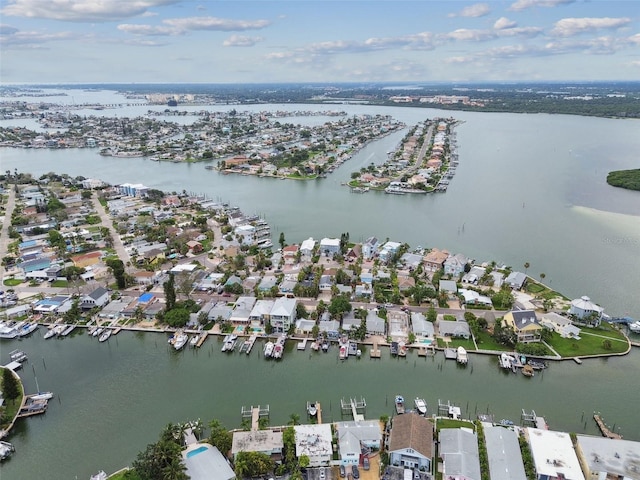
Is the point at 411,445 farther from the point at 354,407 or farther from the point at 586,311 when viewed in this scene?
the point at 586,311

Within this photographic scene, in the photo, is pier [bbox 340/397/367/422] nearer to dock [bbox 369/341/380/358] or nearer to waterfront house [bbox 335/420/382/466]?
waterfront house [bbox 335/420/382/466]

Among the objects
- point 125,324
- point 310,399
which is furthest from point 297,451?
point 125,324

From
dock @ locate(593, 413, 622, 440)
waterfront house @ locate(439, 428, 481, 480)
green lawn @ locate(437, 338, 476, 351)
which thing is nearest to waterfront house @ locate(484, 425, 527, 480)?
waterfront house @ locate(439, 428, 481, 480)

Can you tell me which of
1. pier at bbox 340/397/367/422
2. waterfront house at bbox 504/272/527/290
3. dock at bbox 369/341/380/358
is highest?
waterfront house at bbox 504/272/527/290

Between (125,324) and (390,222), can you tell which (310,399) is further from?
(390,222)

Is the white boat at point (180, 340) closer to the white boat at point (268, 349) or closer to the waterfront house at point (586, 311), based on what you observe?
the white boat at point (268, 349)

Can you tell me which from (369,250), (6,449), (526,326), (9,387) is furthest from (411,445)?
(369,250)
